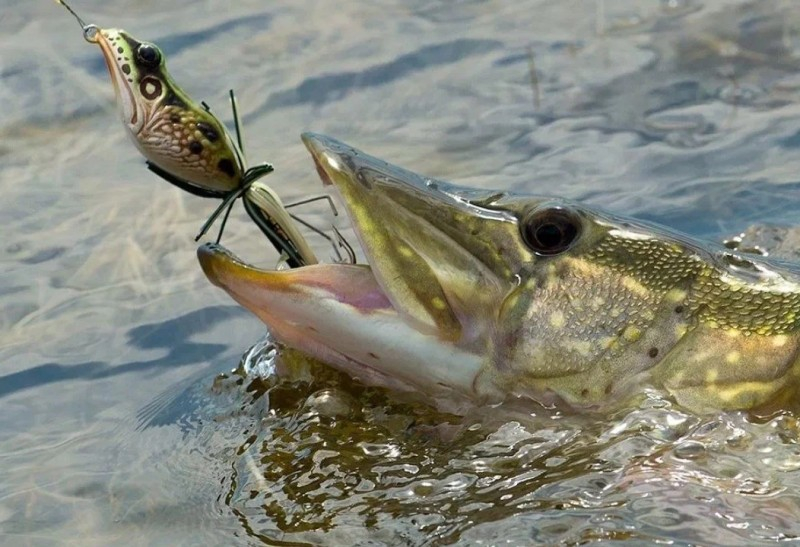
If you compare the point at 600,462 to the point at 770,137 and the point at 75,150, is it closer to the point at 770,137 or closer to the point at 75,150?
the point at 770,137

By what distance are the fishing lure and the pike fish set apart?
200mm

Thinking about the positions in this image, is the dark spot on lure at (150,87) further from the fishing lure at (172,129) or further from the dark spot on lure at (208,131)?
the dark spot on lure at (208,131)

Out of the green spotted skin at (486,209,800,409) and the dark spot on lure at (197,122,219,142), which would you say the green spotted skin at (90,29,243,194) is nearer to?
the dark spot on lure at (197,122,219,142)

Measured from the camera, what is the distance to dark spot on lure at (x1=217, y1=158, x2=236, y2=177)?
3135 mm

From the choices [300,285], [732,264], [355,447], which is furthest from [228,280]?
[732,264]

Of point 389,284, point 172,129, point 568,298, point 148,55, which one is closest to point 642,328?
point 568,298

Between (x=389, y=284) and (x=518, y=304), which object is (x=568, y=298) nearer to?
(x=518, y=304)

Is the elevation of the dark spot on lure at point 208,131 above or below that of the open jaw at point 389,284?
above

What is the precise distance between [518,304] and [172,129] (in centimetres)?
88

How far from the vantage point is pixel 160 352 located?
4.14 meters

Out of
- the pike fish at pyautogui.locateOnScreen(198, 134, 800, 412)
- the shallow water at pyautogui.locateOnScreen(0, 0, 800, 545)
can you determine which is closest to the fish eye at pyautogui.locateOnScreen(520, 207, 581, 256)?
the pike fish at pyautogui.locateOnScreen(198, 134, 800, 412)

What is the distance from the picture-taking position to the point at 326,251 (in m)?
4.67

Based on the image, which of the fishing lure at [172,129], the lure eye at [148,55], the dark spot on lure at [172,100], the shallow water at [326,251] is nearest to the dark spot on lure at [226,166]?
the fishing lure at [172,129]

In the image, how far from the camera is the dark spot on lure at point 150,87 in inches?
119
